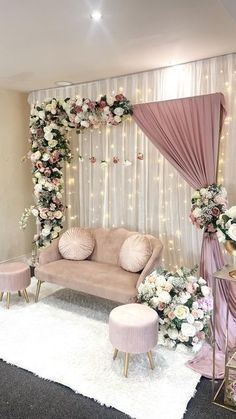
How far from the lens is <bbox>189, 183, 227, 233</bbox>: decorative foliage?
308 centimetres

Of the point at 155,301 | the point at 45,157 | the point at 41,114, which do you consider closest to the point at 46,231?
the point at 45,157

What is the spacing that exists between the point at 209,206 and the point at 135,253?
0.91 metres

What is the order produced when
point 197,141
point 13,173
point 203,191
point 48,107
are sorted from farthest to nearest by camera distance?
point 13,173, point 48,107, point 197,141, point 203,191

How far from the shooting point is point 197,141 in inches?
132

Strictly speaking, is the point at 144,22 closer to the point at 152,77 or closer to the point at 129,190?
the point at 152,77

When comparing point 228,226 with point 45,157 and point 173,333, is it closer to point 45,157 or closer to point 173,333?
point 173,333

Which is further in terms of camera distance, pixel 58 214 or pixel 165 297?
pixel 58 214

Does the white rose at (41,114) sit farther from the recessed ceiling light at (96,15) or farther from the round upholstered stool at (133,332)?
the round upholstered stool at (133,332)

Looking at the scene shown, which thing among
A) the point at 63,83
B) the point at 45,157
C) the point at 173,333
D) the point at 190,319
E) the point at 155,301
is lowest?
the point at 173,333

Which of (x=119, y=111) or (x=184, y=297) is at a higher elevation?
(x=119, y=111)

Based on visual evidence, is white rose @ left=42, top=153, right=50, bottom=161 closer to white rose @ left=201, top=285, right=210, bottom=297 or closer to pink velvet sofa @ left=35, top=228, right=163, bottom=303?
pink velvet sofa @ left=35, top=228, right=163, bottom=303

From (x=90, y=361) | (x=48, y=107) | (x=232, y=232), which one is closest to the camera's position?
(x=232, y=232)

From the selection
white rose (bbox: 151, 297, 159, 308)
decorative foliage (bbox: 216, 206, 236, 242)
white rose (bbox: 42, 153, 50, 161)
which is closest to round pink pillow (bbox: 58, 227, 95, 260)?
white rose (bbox: 42, 153, 50, 161)

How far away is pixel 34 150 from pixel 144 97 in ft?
5.39
